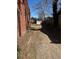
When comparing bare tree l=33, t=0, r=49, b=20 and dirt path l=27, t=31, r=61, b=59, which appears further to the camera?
bare tree l=33, t=0, r=49, b=20

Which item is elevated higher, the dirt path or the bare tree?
the bare tree

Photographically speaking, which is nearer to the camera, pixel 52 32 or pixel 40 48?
pixel 40 48

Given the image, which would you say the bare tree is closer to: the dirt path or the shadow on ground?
the shadow on ground

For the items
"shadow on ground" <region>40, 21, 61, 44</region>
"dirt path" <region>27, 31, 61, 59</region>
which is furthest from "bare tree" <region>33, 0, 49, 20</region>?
"dirt path" <region>27, 31, 61, 59</region>

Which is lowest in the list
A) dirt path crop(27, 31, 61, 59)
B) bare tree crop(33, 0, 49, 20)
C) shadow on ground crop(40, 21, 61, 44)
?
dirt path crop(27, 31, 61, 59)

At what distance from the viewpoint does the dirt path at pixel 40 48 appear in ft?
7.15

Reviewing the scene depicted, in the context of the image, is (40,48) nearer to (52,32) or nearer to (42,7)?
(52,32)

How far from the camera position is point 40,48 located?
229cm

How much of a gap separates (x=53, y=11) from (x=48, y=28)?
32 centimetres

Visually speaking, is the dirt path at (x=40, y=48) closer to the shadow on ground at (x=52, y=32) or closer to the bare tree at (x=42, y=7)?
the shadow on ground at (x=52, y=32)

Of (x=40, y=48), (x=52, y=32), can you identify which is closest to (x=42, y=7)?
(x=52, y=32)

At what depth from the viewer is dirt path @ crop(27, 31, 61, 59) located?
218cm
